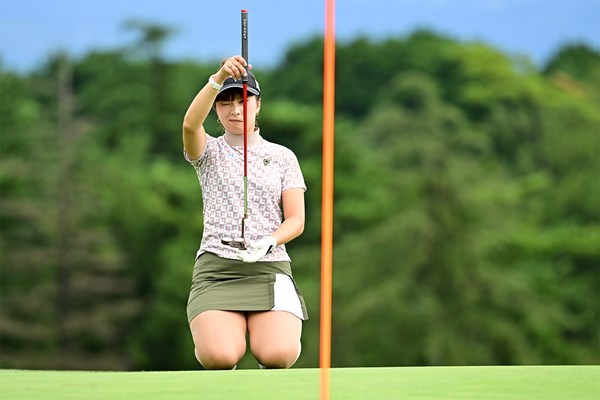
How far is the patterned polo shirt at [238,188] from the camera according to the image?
646 centimetres

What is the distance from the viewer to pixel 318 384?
17.9ft

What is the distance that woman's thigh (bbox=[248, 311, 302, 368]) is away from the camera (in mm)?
6523

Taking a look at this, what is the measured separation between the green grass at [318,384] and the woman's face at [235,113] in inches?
48.7

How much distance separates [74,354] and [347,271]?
9.12 metres

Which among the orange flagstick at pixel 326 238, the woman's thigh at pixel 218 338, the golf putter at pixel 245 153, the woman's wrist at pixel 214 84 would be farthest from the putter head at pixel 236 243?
the orange flagstick at pixel 326 238

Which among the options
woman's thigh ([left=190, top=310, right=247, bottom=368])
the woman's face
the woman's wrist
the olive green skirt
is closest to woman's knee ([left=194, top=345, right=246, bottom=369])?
woman's thigh ([left=190, top=310, right=247, bottom=368])

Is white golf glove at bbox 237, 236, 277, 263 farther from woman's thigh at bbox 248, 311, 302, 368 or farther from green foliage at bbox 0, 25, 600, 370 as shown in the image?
green foliage at bbox 0, 25, 600, 370

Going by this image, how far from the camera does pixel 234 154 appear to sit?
6.61m

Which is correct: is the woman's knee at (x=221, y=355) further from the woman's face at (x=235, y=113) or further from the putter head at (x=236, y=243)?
the woman's face at (x=235, y=113)

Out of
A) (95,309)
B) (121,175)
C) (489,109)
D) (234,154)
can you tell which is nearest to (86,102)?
(121,175)

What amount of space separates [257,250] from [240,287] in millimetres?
443

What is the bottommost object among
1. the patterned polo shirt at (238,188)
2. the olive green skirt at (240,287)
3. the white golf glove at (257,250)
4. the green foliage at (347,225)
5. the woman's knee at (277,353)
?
the green foliage at (347,225)

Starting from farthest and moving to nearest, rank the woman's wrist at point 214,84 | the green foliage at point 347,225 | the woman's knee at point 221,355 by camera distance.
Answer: the green foliage at point 347,225 < the woman's knee at point 221,355 < the woman's wrist at point 214,84

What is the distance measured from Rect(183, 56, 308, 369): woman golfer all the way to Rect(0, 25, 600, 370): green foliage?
35369mm
